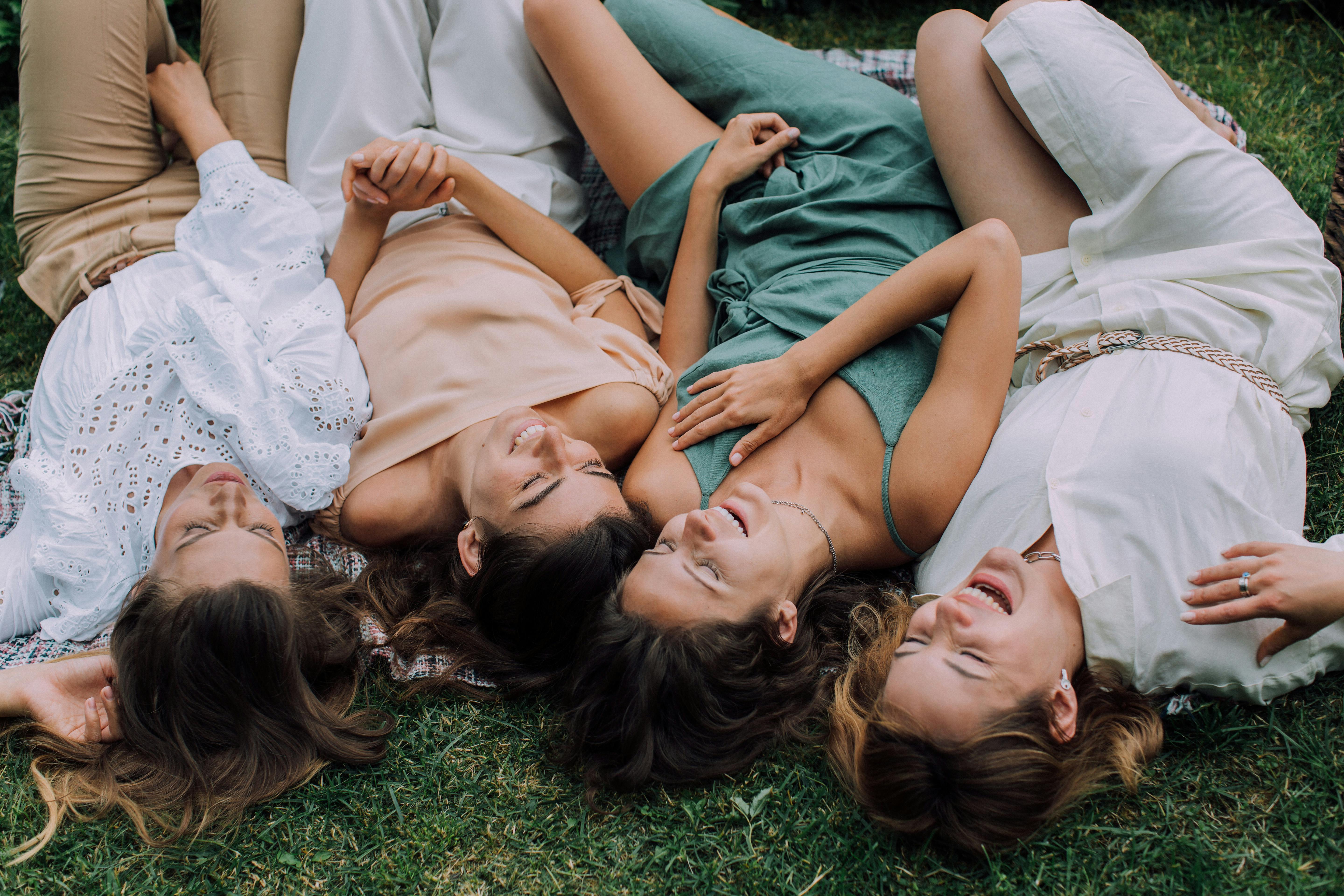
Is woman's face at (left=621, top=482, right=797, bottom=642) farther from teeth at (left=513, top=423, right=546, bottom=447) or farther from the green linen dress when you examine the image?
teeth at (left=513, top=423, right=546, bottom=447)

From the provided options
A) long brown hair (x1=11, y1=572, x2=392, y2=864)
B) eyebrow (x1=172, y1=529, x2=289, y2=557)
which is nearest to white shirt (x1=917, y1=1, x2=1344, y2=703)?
long brown hair (x1=11, y1=572, x2=392, y2=864)

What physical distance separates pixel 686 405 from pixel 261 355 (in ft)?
4.40

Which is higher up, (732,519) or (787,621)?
(732,519)

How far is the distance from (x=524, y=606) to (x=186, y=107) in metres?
2.44

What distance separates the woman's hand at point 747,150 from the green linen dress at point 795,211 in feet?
0.16

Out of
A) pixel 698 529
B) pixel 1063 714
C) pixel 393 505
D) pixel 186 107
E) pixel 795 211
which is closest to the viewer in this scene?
pixel 1063 714

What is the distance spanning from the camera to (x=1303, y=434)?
2.90 metres

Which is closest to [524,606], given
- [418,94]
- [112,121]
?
[418,94]

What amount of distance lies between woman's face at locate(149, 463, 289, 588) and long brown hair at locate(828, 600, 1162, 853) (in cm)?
163

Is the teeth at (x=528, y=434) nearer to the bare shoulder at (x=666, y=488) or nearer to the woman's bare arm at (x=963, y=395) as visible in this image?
the bare shoulder at (x=666, y=488)

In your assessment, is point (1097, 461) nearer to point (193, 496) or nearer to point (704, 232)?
point (704, 232)

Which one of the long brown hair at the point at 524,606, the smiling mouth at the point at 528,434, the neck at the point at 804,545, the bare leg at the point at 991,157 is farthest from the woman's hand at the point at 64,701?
the bare leg at the point at 991,157

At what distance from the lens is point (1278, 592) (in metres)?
2.05

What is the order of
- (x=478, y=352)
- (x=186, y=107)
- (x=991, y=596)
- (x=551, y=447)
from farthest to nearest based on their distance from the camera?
(x=186, y=107) → (x=478, y=352) → (x=551, y=447) → (x=991, y=596)
